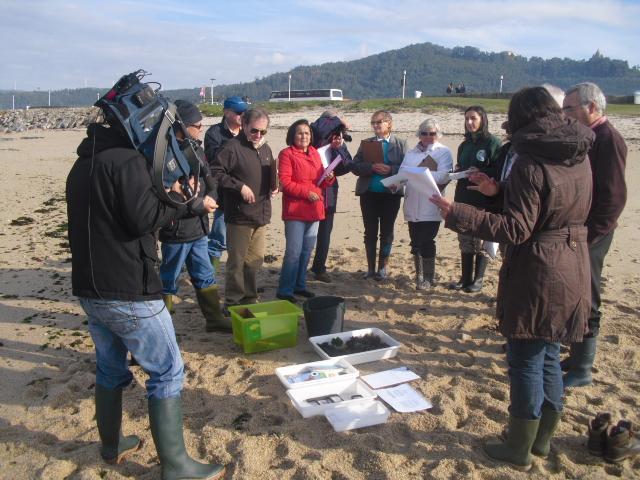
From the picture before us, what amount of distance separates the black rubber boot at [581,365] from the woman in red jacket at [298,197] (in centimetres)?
275

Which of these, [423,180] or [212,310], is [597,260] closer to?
[423,180]

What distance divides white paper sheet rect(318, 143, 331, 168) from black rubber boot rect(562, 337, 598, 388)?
10.2 ft

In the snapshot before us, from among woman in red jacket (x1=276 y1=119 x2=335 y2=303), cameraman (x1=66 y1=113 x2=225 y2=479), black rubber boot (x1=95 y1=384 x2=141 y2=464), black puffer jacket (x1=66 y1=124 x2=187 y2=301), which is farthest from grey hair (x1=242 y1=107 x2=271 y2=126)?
black rubber boot (x1=95 y1=384 x2=141 y2=464)

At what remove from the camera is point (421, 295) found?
20.3ft

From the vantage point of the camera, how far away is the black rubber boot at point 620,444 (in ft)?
10.4

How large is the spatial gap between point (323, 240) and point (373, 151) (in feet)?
3.91

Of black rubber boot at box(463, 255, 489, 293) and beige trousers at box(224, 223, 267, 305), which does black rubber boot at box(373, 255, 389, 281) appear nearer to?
black rubber boot at box(463, 255, 489, 293)

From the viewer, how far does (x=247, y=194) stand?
5125 millimetres

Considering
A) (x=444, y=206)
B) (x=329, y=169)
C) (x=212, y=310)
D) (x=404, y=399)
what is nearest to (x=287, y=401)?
(x=404, y=399)

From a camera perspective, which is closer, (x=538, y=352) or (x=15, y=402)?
(x=538, y=352)

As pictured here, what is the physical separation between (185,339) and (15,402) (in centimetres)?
146

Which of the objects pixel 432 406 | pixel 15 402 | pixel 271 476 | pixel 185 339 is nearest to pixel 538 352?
pixel 432 406

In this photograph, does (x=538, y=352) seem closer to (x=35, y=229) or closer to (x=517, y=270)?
(x=517, y=270)

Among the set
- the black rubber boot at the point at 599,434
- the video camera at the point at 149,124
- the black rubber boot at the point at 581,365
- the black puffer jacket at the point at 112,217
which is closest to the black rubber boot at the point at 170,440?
the black puffer jacket at the point at 112,217
